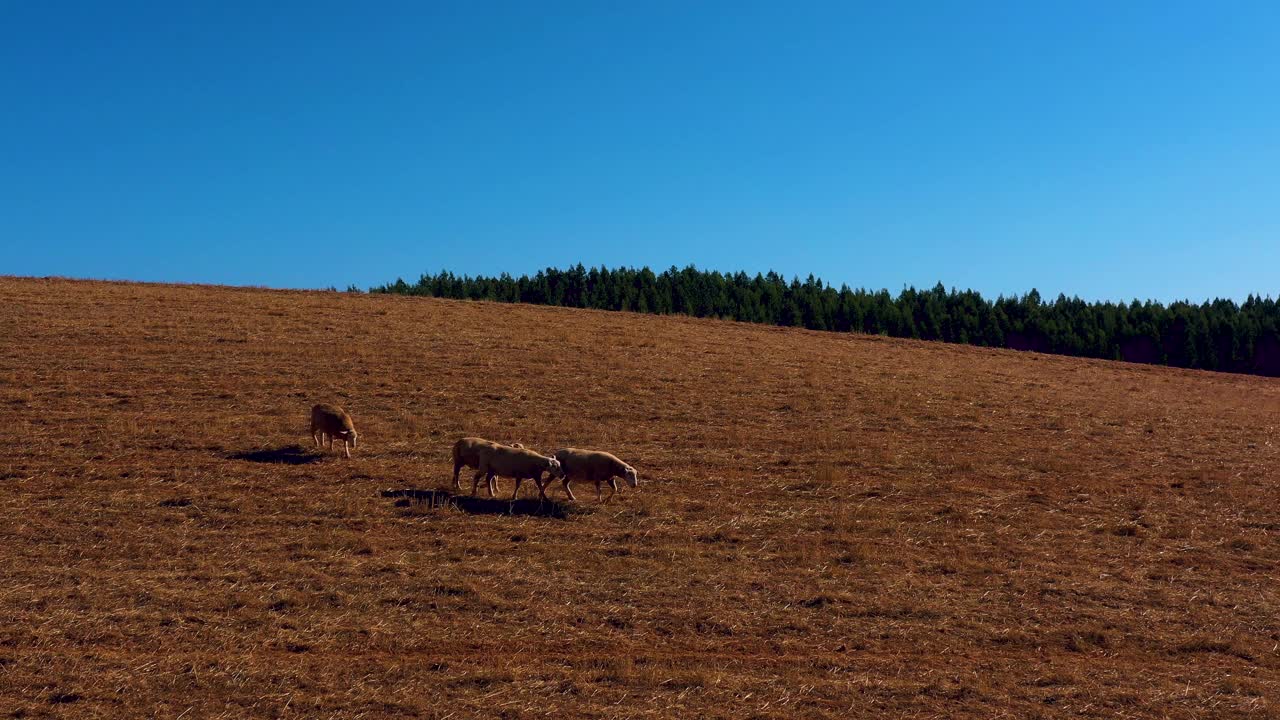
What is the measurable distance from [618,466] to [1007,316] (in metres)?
89.9

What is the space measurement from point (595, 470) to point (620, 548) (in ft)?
11.4

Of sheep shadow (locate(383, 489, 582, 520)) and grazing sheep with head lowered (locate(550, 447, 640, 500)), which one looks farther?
grazing sheep with head lowered (locate(550, 447, 640, 500))

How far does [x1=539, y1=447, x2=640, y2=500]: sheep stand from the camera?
19.5 meters

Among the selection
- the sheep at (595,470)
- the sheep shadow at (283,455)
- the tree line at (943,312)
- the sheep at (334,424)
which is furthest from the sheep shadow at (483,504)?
the tree line at (943,312)

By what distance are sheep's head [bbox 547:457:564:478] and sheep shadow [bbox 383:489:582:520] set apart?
1.74ft

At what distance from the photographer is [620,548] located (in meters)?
16.3

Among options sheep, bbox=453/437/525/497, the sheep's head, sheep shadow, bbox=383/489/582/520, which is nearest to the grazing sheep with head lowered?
the sheep's head

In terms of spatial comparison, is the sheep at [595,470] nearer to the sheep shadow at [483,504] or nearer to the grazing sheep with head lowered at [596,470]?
the grazing sheep with head lowered at [596,470]

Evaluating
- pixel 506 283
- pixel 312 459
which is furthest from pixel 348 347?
pixel 506 283

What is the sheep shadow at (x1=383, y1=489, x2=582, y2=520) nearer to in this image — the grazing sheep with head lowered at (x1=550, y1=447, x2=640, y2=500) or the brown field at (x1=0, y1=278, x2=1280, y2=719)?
the brown field at (x1=0, y1=278, x2=1280, y2=719)

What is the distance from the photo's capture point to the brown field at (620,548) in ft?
36.2

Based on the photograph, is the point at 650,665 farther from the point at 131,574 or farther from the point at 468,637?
the point at 131,574

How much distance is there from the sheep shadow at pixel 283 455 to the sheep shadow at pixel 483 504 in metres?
3.33

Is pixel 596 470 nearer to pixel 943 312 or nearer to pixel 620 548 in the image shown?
pixel 620 548
